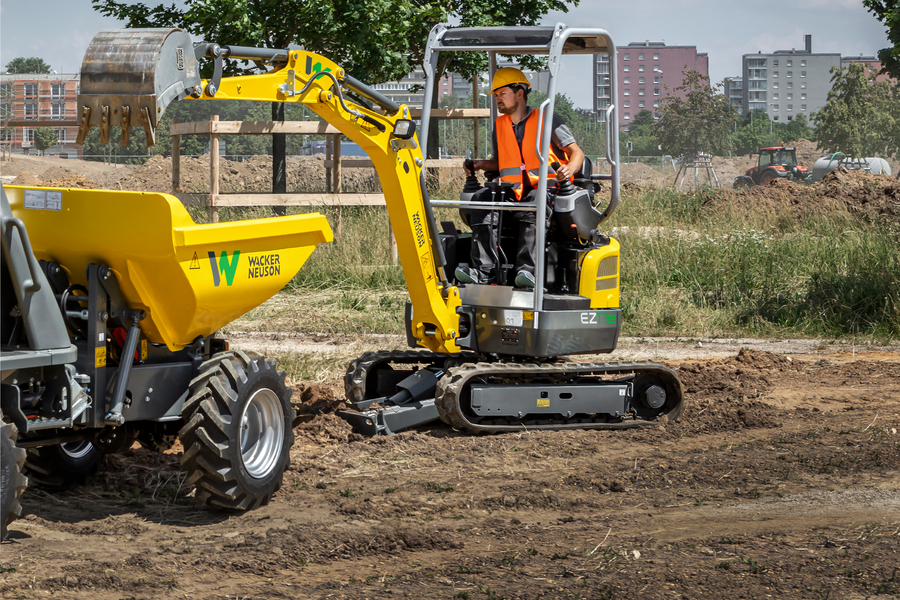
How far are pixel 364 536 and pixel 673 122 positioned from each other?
4728 cm

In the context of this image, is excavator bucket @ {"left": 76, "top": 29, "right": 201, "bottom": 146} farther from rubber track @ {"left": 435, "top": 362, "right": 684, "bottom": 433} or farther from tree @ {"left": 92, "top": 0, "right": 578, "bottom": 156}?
tree @ {"left": 92, "top": 0, "right": 578, "bottom": 156}

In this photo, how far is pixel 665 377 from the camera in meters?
7.35

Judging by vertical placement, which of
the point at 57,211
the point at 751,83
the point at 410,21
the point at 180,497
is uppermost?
the point at 751,83

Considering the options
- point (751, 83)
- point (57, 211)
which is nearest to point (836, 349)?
point (57, 211)

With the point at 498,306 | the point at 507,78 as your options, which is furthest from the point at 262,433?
the point at 507,78

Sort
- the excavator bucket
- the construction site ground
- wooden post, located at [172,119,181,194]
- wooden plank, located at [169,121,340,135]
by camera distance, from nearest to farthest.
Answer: the construction site ground
the excavator bucket
wooden plank, located at [169,121,340,135]
wooden post, located at [172,119,181,194]

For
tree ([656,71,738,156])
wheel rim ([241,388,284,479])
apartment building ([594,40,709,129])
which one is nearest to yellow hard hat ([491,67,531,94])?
wheel rim ([241,388,284,479])

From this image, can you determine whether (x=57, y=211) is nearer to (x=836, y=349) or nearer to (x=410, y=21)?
(x=836, y=349)

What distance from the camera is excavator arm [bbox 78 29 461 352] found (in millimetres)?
4223

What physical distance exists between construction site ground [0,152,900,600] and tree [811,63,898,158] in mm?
51231

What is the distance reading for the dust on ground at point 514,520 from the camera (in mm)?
3914

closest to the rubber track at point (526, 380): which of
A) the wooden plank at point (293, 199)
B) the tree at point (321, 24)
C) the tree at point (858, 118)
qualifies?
the wooden plank at point (293, 199)

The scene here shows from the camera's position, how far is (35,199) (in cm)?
464

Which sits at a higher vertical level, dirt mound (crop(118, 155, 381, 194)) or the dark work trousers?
dirt mound (crop(118, 155, 381, 194))
